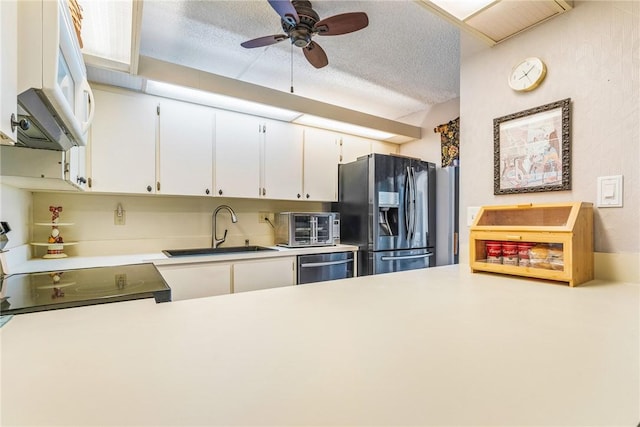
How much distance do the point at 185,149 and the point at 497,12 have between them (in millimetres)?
2139

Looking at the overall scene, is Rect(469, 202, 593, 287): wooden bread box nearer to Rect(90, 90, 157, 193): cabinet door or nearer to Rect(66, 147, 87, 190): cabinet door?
Rect(66, 147, 87, 190): cabinet door

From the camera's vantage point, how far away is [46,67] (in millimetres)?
754

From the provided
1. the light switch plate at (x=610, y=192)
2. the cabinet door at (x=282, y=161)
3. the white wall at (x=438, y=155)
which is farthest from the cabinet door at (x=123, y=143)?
the white wall at (x=438, y=155)

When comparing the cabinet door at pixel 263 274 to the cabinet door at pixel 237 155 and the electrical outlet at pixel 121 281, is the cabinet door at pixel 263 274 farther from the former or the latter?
the electrical outlet at pixel 121 281

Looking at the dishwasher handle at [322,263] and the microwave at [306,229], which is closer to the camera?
the dishwasher handle at [322,263]

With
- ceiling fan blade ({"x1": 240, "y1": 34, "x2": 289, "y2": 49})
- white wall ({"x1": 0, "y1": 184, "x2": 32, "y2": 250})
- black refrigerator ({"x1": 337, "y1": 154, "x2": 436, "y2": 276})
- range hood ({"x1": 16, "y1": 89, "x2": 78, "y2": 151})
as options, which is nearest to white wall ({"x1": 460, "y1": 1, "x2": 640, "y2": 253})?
ceiling fan blade ({"x1": 240, "y1": 34, "x2": 289, "y2": 49})

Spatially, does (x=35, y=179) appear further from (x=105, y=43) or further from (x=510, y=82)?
(x=510, y=82)

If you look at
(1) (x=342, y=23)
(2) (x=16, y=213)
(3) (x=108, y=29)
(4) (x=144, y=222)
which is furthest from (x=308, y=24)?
(2) (x=16, y=213)

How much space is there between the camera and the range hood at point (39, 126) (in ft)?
2.68

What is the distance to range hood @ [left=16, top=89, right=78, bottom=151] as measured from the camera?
0.82 m

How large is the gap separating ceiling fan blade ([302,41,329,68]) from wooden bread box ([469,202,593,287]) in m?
1.40

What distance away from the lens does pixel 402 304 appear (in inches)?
33.2

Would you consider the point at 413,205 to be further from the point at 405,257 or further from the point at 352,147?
the point at 352,147

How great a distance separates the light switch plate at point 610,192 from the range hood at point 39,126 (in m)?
1.83
